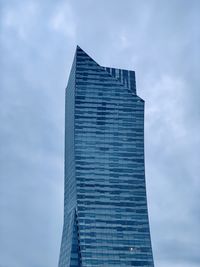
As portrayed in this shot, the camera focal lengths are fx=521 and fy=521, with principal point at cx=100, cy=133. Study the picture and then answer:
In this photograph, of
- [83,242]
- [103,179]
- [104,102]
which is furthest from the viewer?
[104,102]

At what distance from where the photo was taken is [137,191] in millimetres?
184500

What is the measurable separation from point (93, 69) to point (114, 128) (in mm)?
24957

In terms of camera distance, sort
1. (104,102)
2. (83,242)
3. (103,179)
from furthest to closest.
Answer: (104,102), (103,179), (83,242)

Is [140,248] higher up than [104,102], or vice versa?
[104,102]

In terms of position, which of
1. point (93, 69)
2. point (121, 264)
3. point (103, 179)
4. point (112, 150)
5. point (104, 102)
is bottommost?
point (121, 264)

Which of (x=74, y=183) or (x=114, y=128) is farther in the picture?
(x=114, y=128)

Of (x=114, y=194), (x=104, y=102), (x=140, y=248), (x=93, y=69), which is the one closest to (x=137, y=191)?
(x=114, y=194)

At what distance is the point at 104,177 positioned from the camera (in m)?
185

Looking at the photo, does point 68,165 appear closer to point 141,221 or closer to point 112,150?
point 112,150

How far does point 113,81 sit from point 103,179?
39.5 meters

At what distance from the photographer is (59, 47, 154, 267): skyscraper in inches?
6934

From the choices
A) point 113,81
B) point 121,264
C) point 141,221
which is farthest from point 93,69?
point 121,264

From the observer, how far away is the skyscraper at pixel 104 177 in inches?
6934

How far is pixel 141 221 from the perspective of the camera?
7146 inches
